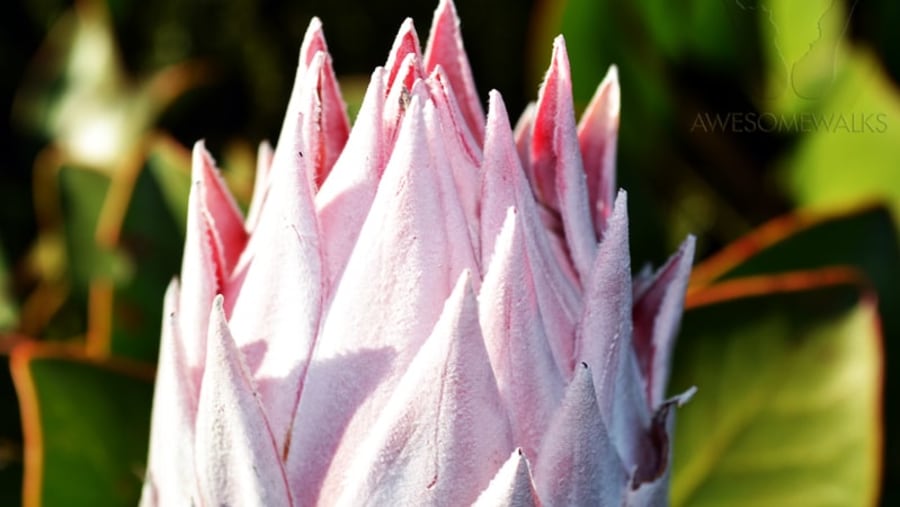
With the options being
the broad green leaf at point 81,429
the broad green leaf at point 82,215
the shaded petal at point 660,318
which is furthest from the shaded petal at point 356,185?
the broad green leaf at point 82,215

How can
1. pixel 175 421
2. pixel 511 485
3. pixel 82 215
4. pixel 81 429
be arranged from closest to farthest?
1. pixel 511 485
2. pixel 175 421
3. pixel 81 429
4. pixel 82 215

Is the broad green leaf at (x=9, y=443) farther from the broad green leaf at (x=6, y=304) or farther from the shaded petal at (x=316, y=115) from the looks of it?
the shaded petal at (x=316, y=115)

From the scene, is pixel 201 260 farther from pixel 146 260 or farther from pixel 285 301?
pixel 146 260

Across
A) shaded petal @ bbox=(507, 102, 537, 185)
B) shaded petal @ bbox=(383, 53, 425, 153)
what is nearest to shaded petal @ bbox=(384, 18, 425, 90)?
shaded petal @ bbox=(383, 53, 425, 153)

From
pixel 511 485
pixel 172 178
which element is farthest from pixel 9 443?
pixel 511 485

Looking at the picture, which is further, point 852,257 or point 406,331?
point 852,257

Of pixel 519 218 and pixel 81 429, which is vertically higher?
pixel 519 218

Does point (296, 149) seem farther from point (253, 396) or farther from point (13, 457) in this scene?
point (13, 457)
